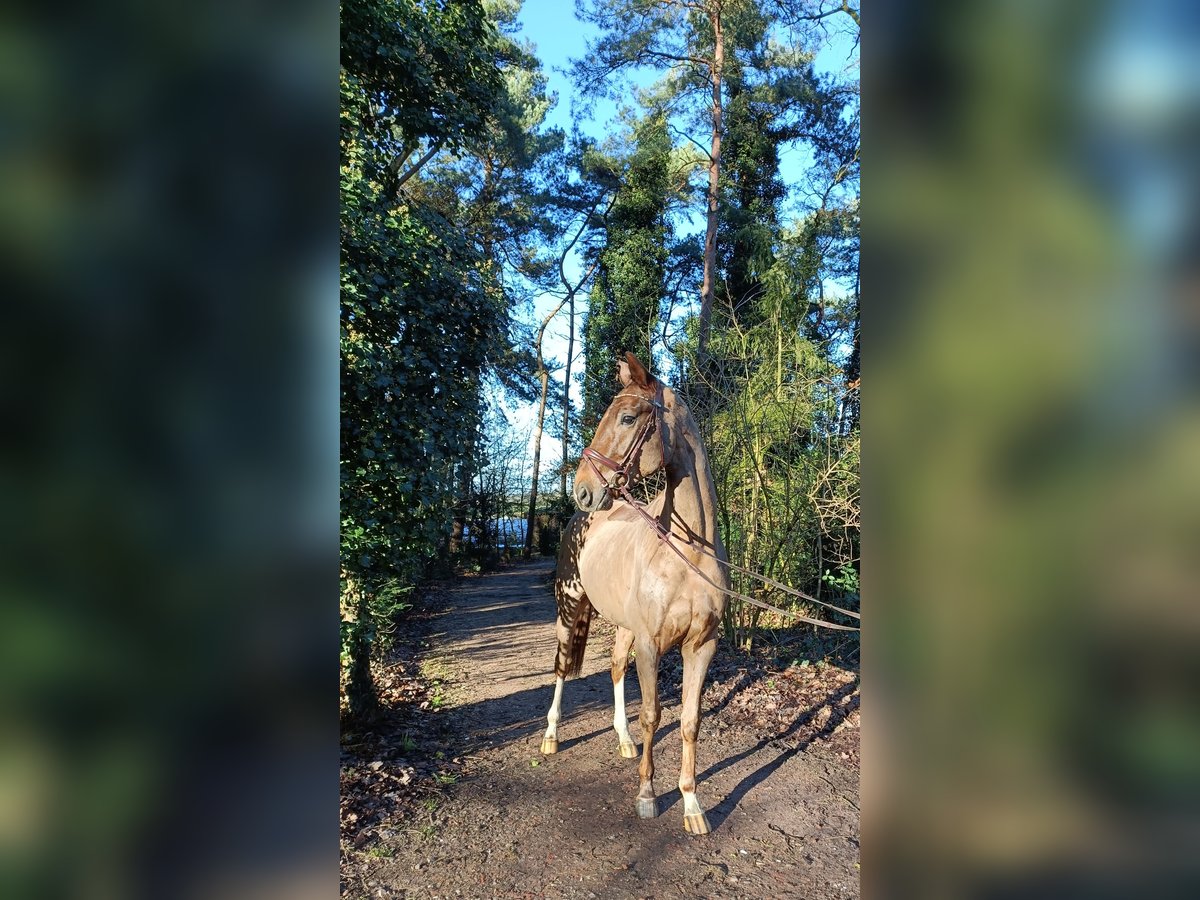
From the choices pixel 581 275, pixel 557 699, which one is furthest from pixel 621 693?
pixel 581 275

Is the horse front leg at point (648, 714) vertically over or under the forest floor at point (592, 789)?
over

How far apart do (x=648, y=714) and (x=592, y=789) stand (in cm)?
91

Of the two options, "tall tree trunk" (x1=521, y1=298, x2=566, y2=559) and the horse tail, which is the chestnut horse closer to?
the horse tail

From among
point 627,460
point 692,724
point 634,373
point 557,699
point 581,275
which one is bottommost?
point 557,699

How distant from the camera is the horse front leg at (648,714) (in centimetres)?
367

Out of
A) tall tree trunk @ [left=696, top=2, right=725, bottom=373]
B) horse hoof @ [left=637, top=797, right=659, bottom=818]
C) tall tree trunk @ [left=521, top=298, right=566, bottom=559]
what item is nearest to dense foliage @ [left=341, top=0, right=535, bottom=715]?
horse hoof @ [left=637, top=797, right=659, bottom=818]

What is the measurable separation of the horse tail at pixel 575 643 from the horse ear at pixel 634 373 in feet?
7.24

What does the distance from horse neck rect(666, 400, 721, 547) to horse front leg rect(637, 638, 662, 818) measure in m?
0.78

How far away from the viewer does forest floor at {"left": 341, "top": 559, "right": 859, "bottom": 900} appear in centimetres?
327

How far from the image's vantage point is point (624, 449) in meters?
3.44
